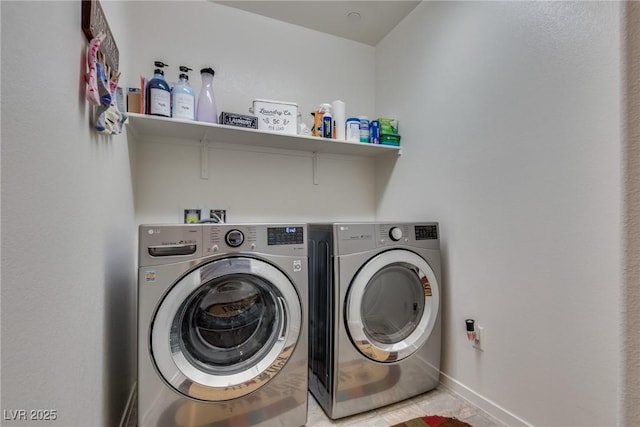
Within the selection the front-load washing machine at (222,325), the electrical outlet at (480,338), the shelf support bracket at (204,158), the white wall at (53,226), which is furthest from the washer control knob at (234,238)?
the electrical outlet at (480,338)

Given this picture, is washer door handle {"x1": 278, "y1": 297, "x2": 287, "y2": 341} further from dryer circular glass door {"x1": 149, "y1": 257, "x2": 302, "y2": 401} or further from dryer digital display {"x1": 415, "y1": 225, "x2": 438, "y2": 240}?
dryer digital display {"x1": 415, "y1": 225, "x2": 438, "y2": 240}

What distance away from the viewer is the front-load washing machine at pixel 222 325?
1165mm

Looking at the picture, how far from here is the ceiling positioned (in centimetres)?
206

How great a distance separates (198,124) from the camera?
5.56ft

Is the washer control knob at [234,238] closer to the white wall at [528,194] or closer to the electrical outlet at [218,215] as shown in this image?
the electrical outlet at [218,215]

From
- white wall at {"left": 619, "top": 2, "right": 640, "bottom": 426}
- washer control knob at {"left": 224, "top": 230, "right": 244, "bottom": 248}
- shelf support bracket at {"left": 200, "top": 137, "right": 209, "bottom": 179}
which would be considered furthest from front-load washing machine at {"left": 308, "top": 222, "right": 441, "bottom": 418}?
white wall at {"left": 619, "top": 2, "right": 640, "bottom": 426}

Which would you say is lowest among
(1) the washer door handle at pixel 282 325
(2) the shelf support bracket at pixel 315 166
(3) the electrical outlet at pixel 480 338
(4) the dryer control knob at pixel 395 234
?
(3) the electrical outlet at pixel 480 338

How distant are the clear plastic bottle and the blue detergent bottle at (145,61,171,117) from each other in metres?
0.18

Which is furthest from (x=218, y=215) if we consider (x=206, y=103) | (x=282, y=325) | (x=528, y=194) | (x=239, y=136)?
(x=528, y=194)

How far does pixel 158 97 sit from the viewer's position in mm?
1603

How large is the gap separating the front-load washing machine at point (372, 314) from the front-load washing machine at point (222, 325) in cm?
18

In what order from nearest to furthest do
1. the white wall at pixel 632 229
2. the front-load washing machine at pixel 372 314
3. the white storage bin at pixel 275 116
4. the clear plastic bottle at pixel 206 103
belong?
the white wall at pixel 632 229, the front-load washing machine at pixel 372 314, the clear plastic bottle at pixel 206 103, the white storage bin at pixel 275 116

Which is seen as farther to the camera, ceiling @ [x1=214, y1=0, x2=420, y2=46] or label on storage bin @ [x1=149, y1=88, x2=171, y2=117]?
ceiling @ [x1=214, y1=0, x2=420, y2=46]

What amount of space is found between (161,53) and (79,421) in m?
1.98
